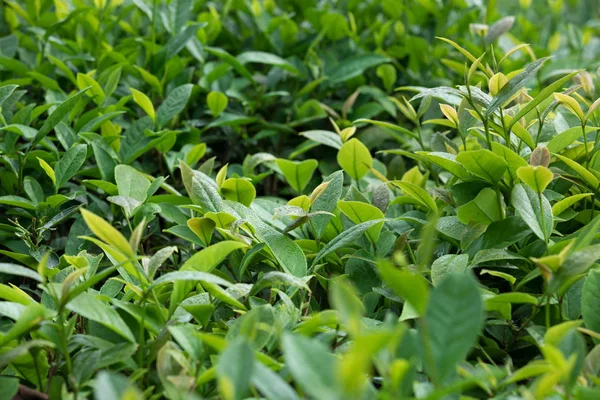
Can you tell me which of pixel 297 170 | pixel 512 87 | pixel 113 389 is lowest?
pixel 297 170

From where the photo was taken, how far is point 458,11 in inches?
97.2

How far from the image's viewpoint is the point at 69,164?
1399 mm

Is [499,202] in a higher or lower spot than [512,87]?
lower

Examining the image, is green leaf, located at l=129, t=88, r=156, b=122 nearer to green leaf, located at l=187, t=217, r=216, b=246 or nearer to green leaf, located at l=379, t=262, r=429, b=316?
green leaf, located at l=187, t=217, r=216, b=246

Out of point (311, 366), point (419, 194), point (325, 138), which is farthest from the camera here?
point (325, 138)

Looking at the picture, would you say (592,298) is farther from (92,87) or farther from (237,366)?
(92,87)

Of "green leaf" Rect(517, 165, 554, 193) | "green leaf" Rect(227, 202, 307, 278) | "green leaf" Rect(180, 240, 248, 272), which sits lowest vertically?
"green leaf" Rect(227, 202, 307, 278)

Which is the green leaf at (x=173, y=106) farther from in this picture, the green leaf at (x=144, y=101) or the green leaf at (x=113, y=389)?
the green leaf at (x=113, y=389)

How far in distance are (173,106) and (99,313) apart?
76 centimetres

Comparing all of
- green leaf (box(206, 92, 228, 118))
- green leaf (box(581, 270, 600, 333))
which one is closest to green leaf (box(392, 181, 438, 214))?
green leaf (box(581, 270, 600, 333))

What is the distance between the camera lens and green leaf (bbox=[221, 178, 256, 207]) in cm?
131

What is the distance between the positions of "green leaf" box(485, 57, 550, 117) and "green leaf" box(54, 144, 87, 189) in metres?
0.76

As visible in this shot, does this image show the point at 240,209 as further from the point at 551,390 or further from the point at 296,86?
the point at 296,86

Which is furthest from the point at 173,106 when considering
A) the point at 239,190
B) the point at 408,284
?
the point at 408,284
